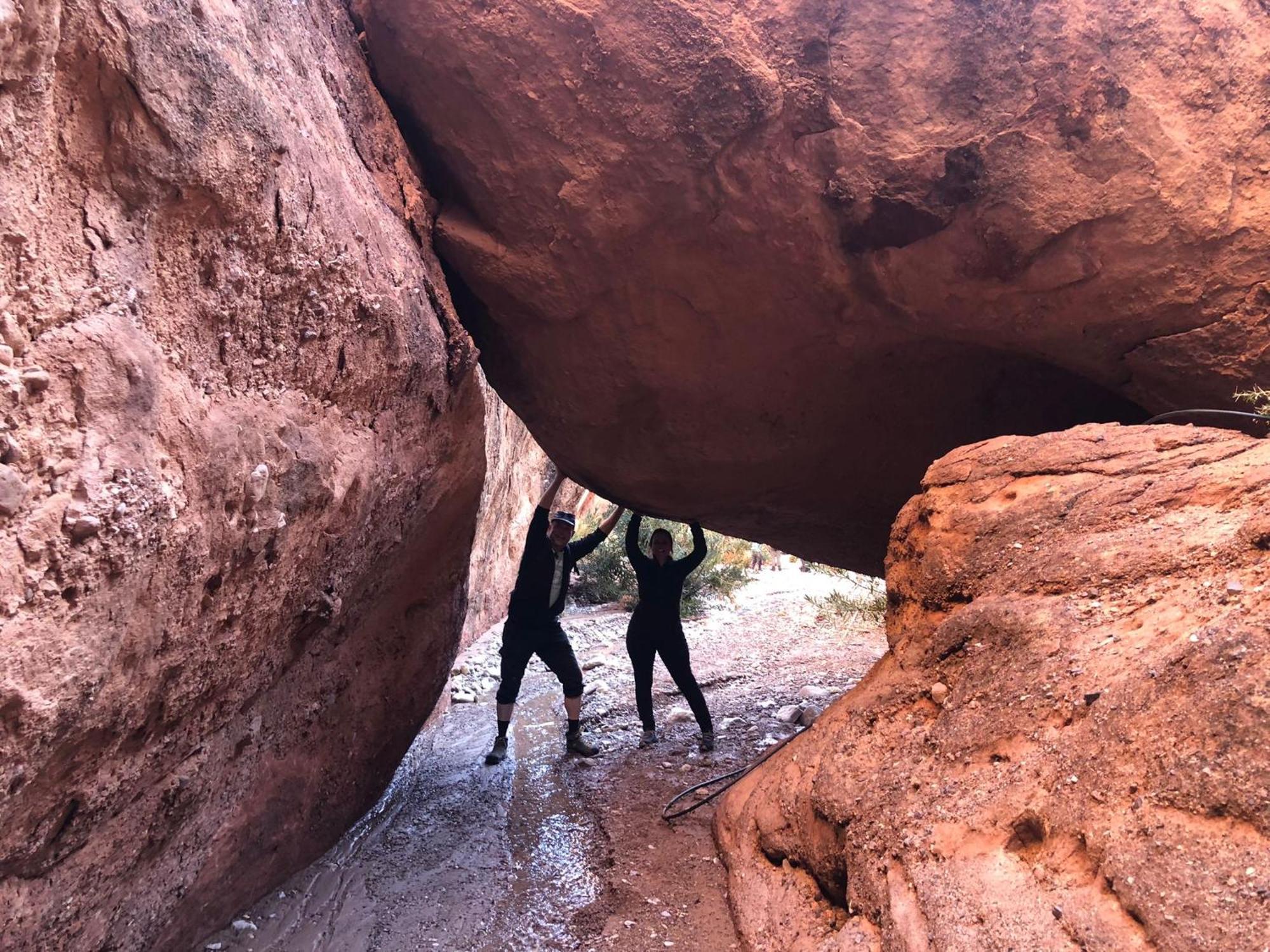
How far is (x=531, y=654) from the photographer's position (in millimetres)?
5520

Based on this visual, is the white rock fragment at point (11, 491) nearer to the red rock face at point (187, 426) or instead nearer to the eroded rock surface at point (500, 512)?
the red rock face at point (187, 426)

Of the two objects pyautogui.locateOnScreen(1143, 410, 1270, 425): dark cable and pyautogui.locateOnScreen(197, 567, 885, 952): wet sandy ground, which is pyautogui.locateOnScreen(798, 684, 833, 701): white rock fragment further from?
pyautogui.locateOnScreen(1143, 410, 1270, 425): dark cable

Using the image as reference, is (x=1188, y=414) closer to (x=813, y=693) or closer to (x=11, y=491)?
(x=813, y=693)

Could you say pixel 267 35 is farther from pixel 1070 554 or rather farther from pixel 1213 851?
pixel 1213 851

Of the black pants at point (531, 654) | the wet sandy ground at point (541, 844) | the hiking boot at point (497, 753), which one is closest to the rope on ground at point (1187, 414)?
the wet sandy ground at point (541, 844)

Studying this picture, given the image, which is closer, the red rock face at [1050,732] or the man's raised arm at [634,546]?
the red rock face at [1050,732]

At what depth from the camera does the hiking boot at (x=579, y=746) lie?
5.38 meters

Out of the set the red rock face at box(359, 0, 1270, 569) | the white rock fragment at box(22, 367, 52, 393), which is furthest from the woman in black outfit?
the white rock fragment at box(22, 367, 52, 393)

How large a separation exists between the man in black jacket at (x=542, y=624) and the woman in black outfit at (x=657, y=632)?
381mm

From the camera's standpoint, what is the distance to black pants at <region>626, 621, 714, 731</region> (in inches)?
218

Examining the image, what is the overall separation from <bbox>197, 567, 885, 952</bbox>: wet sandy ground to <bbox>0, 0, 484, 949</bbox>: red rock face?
0.40 m

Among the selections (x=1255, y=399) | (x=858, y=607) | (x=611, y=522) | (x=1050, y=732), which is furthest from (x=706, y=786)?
(x=858, y=607)

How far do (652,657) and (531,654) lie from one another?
79 cm

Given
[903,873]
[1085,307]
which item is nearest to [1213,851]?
[903,873]
